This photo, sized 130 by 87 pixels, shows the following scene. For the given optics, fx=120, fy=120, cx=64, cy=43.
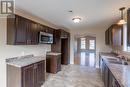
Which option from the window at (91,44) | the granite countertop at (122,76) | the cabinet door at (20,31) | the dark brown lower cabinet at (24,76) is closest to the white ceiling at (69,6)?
the cabinet door at (20,31)

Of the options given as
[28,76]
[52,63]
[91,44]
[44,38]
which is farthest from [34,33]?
[91,44]

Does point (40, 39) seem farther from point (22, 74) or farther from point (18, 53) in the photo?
point (22, 74)

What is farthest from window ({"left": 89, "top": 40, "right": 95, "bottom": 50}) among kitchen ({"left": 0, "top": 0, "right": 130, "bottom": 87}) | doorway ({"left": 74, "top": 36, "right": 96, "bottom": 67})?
kitchen ({"left": 0, "top": 0, "right": 130, "bottom": 87})

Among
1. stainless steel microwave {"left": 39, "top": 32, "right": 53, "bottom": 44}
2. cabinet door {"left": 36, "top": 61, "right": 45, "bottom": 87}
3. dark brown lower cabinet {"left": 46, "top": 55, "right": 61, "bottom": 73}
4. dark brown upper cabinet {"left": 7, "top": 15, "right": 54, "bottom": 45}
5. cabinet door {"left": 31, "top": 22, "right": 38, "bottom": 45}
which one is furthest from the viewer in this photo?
dark brown lower cabinet {"left": 46, "top": 55, "right": 61, "bottom": 73}

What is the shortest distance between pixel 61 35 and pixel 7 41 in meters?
3.55

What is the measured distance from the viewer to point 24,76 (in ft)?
9.74

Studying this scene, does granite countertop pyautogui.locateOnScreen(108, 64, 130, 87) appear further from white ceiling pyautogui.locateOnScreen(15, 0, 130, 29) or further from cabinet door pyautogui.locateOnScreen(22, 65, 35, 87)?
cabinet door pyautogui.locateOnScreen(22, 65, 35, 87)

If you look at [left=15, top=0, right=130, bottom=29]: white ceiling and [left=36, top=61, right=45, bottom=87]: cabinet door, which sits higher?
[left=15, top=0, right=130, bottom=29]: white ceiling

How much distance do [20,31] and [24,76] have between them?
1.20m

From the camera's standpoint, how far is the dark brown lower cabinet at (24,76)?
9.50ft

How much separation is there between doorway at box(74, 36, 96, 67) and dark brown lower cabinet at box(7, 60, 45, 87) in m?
4.92

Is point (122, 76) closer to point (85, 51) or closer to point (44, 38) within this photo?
point (44, 38)

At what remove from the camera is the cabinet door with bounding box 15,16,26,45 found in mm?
3134

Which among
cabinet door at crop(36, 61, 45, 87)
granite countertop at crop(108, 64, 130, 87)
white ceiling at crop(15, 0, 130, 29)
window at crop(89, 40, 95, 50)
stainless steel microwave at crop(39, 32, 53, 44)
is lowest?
cabinet door at crop(36, 61, 45, 87)
